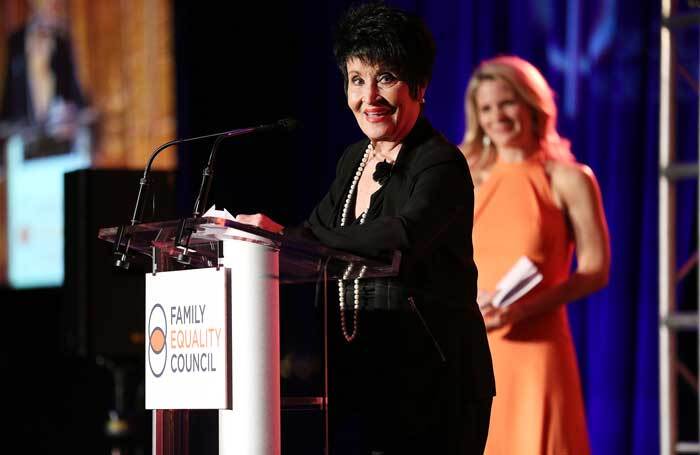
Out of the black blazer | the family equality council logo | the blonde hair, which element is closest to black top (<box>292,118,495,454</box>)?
the black blazer

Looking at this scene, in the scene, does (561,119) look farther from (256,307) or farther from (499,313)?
(256,307)

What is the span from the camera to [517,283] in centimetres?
376

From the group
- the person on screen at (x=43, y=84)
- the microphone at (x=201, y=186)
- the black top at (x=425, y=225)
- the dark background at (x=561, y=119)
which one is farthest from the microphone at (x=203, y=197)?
the person on screen at (x=43, y=84)

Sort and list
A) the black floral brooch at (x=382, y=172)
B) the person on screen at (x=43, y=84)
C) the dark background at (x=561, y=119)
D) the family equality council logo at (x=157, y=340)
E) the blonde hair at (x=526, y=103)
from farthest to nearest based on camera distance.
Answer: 1. the person on screen at (x=43, y=84)
2. the dark background at (x=561, y=119)
3. the blonde hair at (x=526, y=103)
4. the black floral brooch at (x=382, y=172)
5. the family equality council logo at (x=157, y=340)

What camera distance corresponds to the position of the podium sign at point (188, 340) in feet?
6.98

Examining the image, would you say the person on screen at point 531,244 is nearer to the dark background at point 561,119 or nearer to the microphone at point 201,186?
the dark background at point 561,119

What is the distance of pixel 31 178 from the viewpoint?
7.64 meters

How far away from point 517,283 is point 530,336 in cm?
23

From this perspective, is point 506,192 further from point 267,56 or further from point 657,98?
point 267,56

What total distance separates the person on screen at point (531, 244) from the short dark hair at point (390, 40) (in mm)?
1565

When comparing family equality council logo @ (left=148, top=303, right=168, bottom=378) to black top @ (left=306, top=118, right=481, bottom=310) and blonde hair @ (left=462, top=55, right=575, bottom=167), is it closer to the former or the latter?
black top @ (left=306, top=118, right=481, bottom=310)

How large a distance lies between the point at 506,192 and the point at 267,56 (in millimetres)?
3099

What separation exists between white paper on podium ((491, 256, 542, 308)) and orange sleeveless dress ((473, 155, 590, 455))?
0.30ft

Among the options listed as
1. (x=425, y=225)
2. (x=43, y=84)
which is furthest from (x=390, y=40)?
(x=43, y=84)
